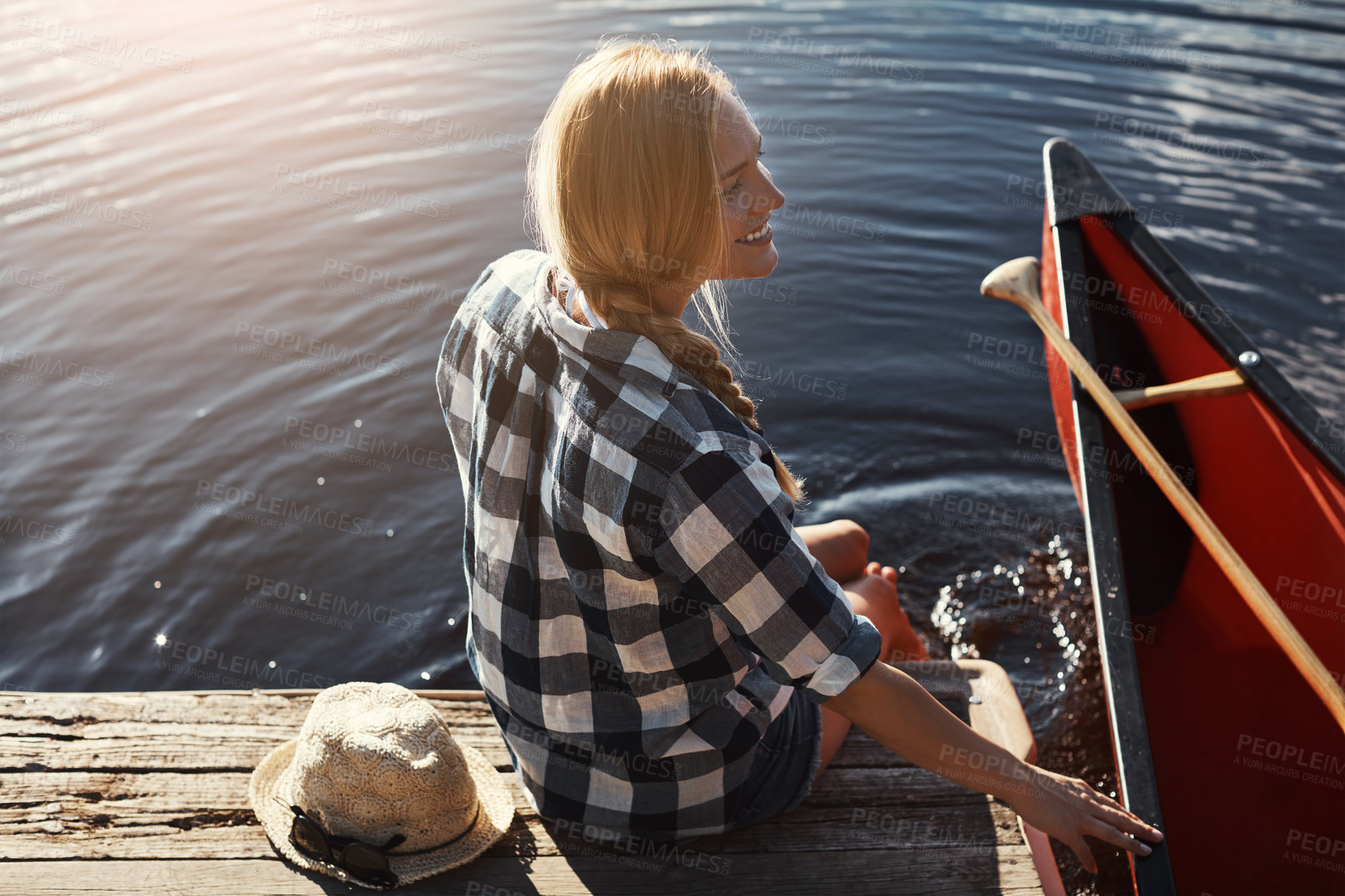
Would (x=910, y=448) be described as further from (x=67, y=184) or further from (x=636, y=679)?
(x=67, y=184)

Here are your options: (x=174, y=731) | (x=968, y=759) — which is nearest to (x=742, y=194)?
(x=968, y=759)

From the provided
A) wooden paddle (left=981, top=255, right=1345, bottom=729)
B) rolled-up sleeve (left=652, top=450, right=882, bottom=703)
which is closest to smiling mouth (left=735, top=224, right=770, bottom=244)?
rolled-up sleeve (left=652, top=450, right=882, bottom=703)

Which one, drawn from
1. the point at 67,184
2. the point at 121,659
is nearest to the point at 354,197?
the point at 67,184

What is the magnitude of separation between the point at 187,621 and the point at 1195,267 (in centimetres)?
619

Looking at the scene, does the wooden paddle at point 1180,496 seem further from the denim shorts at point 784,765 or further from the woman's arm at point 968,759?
the denim shorts at point 784,765

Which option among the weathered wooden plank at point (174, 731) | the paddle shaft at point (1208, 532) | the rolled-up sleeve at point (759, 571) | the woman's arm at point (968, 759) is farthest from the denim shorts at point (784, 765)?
the paddle shaft at point (1208, 532)

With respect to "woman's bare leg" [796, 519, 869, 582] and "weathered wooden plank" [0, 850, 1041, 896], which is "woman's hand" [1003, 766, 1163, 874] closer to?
"weathered wooden plank" [0, 850, 1041, 896]

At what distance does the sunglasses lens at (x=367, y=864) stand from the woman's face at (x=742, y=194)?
137 cm

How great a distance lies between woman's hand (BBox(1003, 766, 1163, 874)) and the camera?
68.9 inches

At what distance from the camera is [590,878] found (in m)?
2.07

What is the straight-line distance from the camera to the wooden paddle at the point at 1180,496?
237cm

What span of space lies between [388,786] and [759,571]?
98 centimetres

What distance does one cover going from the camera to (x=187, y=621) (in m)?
4.07

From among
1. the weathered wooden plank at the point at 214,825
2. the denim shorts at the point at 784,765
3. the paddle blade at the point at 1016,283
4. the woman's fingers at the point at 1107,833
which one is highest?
the paddle blade at the point at 1016,283
